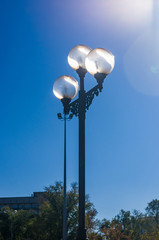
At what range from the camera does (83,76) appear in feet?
22.4

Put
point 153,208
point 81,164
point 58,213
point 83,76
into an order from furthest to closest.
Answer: point 153,208 → point 58,213 → point 83,76 → point 81,164

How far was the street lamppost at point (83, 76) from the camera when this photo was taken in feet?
18.2

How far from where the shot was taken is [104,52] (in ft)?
20.0

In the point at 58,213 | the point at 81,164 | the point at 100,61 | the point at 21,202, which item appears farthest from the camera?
the point at 21,202

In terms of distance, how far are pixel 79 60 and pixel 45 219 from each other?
32448 mm

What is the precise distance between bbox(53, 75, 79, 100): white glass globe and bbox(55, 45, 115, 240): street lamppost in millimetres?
49

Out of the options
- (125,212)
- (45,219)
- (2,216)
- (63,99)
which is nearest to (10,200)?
(2,216)

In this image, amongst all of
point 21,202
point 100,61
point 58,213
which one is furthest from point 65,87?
point 21,202

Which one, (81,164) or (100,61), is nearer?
(81,164)

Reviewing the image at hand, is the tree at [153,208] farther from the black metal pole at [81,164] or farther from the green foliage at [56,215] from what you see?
the black metal pole at [81,164]

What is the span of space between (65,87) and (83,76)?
50cm

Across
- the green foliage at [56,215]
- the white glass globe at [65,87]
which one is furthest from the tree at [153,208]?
the white glass globe at [65,87]

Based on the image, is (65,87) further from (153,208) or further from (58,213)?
(153,208)

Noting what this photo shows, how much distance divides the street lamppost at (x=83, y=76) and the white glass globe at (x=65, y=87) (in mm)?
49
